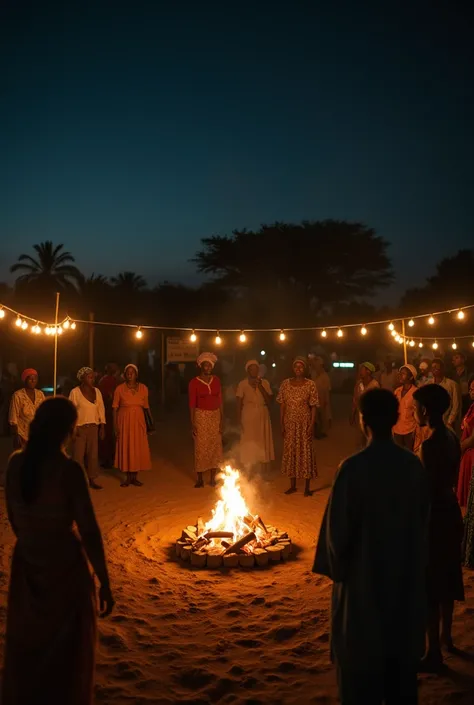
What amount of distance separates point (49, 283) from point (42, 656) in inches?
1478

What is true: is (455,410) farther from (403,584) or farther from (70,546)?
(70,546)

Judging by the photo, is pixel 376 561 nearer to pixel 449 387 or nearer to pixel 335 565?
pixel 335 565

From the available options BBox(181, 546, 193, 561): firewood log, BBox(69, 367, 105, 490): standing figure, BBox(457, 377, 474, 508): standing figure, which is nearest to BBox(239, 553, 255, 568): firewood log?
BBox(181, 546, 193, 561): firewood log

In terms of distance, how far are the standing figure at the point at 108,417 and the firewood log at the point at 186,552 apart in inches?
214

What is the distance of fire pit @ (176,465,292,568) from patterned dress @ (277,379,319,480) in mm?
2211

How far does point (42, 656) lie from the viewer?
2828 mm

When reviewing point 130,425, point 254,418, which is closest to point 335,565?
point 130,425

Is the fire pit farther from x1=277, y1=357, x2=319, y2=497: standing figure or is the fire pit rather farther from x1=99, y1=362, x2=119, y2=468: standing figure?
x1=99, y1=362, x2=119, y2=468: standing figure

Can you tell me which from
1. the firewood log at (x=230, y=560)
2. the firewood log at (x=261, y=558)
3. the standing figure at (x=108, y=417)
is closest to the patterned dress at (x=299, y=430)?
the firewood log at (x=261, y=558)

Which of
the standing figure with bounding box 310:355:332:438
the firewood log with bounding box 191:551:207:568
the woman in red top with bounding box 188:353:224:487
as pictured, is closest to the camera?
the firewood log with bounding box 191:551:207:568

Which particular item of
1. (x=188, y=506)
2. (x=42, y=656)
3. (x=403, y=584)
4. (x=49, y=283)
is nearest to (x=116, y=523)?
(x=188, y=506)

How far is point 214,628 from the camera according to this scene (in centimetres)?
469

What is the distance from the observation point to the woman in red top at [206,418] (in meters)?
9.99

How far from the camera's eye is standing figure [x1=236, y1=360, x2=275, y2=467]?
34.6 ft
